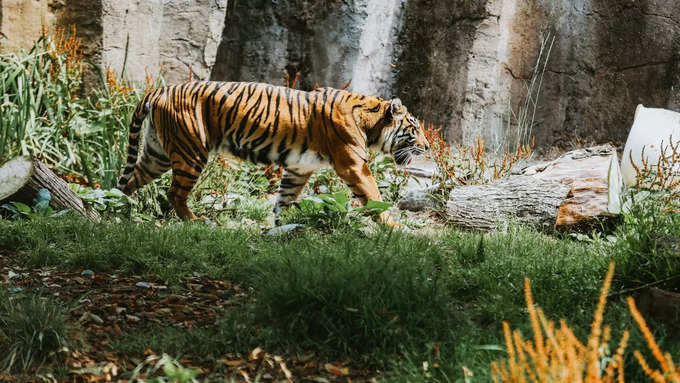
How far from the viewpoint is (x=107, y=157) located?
721 cm

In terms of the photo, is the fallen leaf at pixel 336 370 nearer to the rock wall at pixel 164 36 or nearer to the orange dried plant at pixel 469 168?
the orange dried plant at pixel 469 168

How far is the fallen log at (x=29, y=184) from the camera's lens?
17.2 ft

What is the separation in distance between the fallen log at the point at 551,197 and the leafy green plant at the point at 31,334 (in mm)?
4107

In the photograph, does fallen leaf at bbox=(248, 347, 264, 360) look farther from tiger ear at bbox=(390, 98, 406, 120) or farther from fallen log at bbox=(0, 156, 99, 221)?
tiger ear at bbox=(390, 98, 406, 120)

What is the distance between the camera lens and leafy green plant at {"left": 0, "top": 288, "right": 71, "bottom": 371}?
2717 millimetres

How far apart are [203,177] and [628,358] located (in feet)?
18.0

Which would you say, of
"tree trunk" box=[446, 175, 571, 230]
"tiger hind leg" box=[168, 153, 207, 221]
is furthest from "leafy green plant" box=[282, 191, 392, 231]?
"tiger hind leg" box=[168, 153, 207, 221]

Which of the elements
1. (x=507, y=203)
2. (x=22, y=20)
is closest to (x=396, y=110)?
(x=507, y=203)

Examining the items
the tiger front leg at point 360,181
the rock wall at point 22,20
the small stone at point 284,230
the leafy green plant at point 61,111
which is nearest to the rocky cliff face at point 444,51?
the rock wall at point 22,20

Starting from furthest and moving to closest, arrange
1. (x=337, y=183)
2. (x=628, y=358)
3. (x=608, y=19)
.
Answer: (x=608, y=19), (x=337, y=183), (x=628, y=358)

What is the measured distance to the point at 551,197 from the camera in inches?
236

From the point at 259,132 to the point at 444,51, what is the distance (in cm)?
407

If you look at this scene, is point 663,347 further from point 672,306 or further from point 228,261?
point 228,261

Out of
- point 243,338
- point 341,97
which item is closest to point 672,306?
point 243,338
